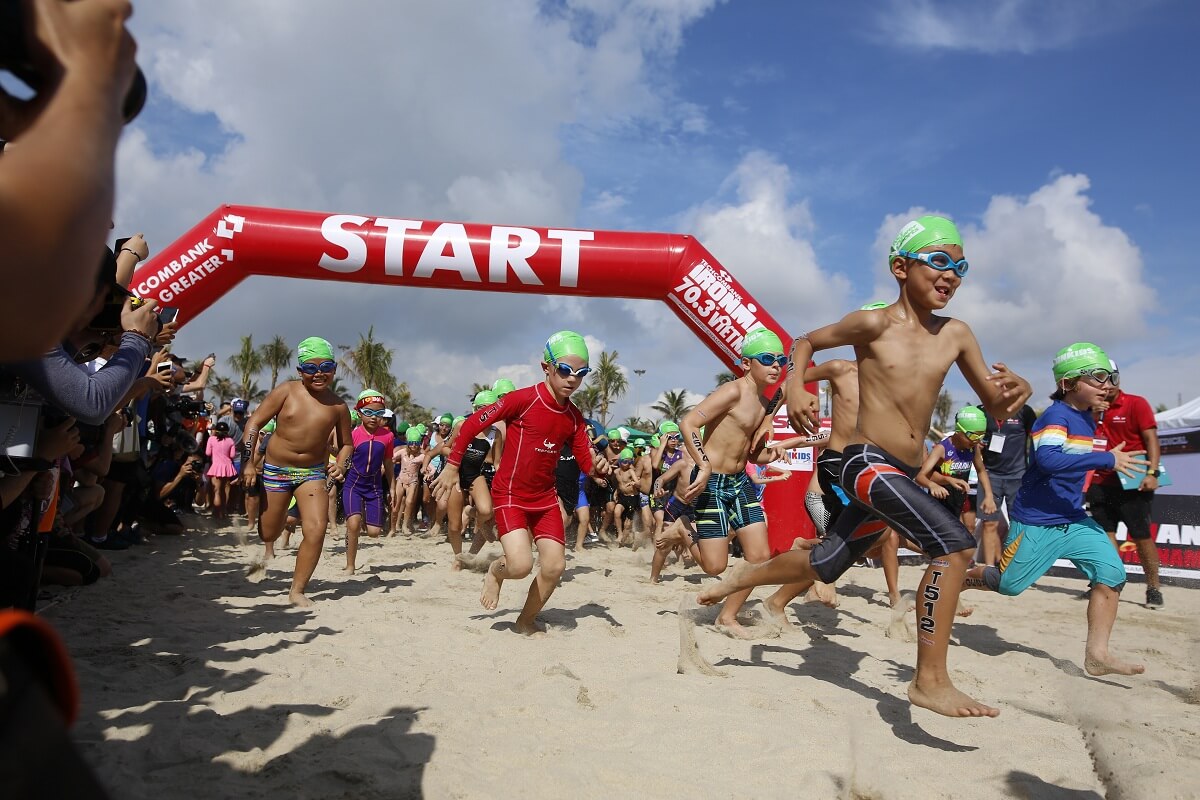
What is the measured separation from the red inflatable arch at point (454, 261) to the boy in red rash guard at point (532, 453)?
162 inches

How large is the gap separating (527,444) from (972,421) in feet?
16.2

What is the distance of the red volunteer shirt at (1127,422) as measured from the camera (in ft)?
22.0

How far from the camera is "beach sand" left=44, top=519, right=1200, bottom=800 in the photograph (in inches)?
108

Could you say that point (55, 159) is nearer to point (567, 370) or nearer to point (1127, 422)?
point (567, 370)

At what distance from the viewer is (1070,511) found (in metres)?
4.68

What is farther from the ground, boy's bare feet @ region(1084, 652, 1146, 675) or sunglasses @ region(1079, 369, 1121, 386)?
sunglasses @ region(1079, 369, 1121, 386)

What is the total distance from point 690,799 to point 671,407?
54.7 meters

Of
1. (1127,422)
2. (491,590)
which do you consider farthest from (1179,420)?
(491,590)

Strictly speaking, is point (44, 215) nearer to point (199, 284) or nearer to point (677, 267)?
point (677, 267)

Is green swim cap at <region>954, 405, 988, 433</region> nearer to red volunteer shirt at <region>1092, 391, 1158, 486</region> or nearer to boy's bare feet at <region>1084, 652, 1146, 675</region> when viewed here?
red volunteer shirt at <region>1092, 391, 1158, 486</region>

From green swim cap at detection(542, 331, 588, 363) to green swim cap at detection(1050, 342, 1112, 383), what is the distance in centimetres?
316

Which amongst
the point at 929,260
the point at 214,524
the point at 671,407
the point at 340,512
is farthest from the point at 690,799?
the point at 671,407

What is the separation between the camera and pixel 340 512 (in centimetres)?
1510

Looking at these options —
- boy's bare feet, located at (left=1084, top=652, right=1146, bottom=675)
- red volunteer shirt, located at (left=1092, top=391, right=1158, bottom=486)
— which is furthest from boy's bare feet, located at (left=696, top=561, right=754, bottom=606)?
red volunteer shirt, located at (left=1092, top=391, right=1158, bottom=486)
